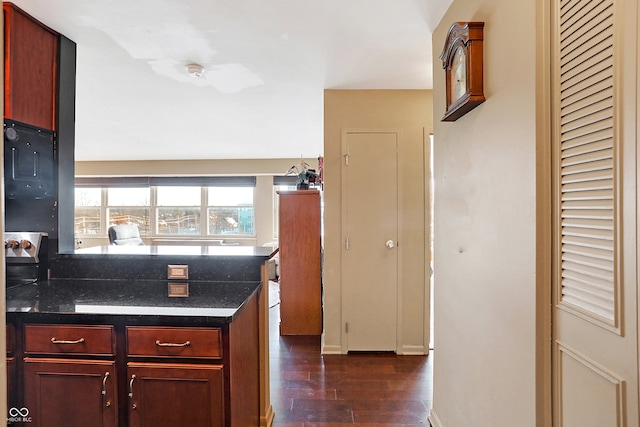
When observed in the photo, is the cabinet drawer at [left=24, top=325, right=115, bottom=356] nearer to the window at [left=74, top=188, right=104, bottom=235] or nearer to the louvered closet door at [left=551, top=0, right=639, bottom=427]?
the louvered closet door at [left=551, top=0, right=639, bottom=427]

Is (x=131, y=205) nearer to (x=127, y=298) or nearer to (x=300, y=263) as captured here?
(x=300, y=263)

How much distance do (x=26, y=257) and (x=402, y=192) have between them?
2596 millimetres

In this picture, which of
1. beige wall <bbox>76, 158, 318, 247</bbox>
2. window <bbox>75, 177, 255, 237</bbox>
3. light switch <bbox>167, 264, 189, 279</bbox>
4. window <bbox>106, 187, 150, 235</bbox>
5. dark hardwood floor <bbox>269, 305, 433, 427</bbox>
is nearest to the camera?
light switch <bbox>167, 264, 189, 279</bbox>

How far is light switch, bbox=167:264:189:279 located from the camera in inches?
71.2

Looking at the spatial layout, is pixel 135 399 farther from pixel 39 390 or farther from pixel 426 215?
pixel 426 215

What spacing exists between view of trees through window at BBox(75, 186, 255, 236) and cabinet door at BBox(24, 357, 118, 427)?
5443mm

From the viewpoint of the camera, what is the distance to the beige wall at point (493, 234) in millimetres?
1071

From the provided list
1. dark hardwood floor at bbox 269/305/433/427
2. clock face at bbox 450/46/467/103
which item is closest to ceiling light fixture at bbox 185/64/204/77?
clock face at bbox 450/46/467/103

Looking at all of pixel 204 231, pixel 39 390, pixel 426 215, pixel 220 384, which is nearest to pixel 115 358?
pixel 39 390

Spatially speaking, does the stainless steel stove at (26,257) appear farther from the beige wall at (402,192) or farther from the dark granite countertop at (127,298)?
the beige wall at (402,192)

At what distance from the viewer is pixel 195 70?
8.07 feet

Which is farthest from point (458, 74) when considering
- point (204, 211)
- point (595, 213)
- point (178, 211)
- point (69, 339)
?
point (178, 211)

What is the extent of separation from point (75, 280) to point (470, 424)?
85.3 inches

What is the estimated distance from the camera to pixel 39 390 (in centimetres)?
133
